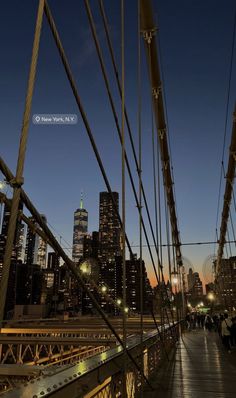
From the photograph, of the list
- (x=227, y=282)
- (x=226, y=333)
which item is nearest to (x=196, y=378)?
(x=226, y=333)

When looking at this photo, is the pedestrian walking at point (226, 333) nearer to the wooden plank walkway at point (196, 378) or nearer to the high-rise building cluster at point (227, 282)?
the wooden plank walkway at point (196, 378)

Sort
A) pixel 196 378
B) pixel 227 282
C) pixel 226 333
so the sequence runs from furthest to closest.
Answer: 1. pixel 227 282
2. pixel 226 333
3. pixel 196 378

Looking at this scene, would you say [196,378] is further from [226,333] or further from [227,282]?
[227,282]

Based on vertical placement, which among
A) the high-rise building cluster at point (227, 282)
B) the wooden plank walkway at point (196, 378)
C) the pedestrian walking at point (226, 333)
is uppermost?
the high-rise building cluster at point (227, 282)

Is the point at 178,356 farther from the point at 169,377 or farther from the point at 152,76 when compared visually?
the point at 152,76

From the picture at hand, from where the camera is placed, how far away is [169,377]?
17.1ft

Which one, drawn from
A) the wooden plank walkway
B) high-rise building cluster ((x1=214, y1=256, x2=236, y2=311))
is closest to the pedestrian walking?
the wooden plank walkway

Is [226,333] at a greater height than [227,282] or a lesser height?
lesser

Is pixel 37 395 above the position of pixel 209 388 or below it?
above

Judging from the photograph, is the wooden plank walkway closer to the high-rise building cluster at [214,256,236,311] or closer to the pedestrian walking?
the pedestrian walking

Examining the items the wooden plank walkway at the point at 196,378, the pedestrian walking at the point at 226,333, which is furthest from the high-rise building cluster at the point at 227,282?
the wooden plank walkway at the point at 196,378

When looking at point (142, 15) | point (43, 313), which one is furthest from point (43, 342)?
point (43, 313)

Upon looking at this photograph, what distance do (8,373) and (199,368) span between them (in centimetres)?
456

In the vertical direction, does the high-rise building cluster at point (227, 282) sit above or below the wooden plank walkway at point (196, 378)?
above
